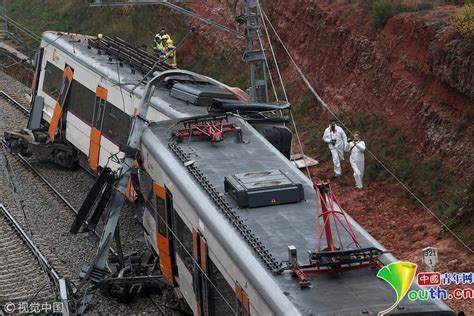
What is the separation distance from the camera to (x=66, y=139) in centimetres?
2420

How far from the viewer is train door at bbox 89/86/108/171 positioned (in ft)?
70.2

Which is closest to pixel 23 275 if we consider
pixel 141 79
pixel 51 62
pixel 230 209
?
pixel 141 79

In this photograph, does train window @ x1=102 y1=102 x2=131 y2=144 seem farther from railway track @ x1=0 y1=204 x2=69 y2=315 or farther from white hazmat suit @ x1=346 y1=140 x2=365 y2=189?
white hazmat suit @ x1=346 y1=140 x2=365 y2=189

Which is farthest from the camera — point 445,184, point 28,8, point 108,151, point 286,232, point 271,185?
point 28,8

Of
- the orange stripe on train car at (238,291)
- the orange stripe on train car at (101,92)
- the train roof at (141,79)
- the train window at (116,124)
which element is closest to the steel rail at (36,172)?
the train window at (116,124)

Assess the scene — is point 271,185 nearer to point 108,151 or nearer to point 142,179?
point 142,179

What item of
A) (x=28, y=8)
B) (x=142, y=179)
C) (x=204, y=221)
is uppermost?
(x=204, y=221)

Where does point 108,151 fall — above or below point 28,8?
above

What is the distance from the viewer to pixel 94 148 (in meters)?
21.9

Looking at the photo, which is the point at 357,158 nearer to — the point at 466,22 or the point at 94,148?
the point at 466,22

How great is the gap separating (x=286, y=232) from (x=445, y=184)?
9.02 metres

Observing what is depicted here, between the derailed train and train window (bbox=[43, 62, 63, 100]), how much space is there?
2.77 metres

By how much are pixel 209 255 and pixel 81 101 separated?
37.1ft

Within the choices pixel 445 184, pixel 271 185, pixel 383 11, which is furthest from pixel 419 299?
pixel 383 11
